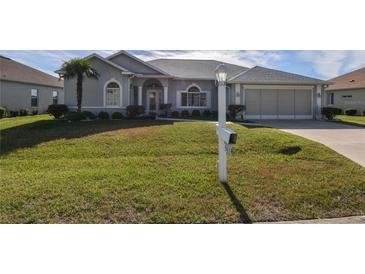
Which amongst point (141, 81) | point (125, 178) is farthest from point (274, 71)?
point (125, 178)

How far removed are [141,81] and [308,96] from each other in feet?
40.3

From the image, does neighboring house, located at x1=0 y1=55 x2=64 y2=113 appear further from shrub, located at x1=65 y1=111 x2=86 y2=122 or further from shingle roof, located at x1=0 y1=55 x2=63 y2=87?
shrub, located at x1=65 y1=111 x2=86 y2=122

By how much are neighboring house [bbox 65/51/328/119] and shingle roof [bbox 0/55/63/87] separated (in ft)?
28.4

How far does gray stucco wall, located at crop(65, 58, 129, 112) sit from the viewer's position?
18922 mm

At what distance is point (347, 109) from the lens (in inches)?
1117

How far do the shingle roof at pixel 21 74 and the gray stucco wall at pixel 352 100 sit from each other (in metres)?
30.9

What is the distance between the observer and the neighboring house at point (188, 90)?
1909cm

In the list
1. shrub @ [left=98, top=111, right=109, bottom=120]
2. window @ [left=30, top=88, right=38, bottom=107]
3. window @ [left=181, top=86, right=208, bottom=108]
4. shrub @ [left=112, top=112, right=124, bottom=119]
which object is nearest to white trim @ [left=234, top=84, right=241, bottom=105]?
window @ [left=181, top=86, right=208, bottom=108]

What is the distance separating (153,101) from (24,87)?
41.6 feet

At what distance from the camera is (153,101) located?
22.1 metres

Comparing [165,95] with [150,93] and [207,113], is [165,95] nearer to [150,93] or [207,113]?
[150,93]

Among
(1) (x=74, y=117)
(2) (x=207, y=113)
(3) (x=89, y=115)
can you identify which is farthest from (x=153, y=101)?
(1) (x=74, y=117)

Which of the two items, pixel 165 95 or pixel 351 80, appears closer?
pixel 165 95

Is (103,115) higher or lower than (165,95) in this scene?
lower
